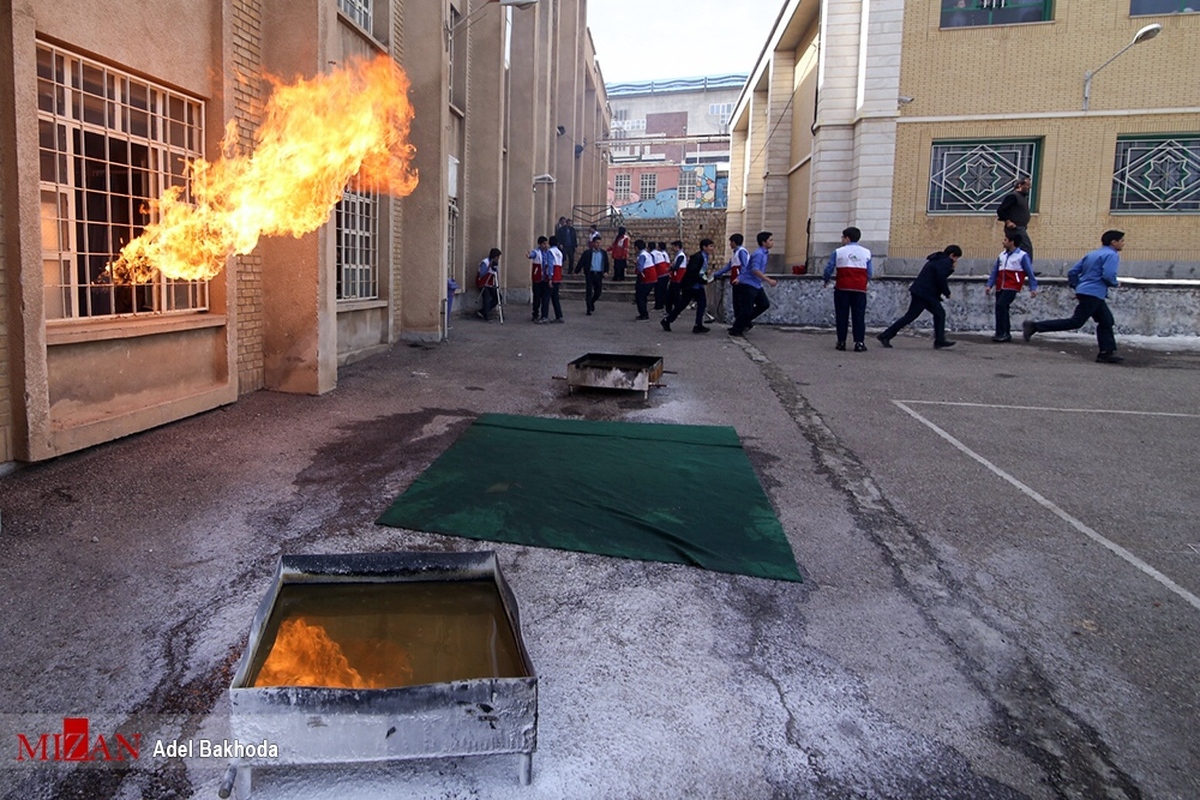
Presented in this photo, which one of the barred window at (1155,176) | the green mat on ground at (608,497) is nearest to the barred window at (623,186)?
the barred window at (1155,176)

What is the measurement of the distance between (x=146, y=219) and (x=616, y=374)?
4.93 metres

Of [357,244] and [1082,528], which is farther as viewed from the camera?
[357,244]

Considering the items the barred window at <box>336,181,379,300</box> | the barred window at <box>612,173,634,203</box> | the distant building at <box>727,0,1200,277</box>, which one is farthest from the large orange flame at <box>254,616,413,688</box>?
the barred window at <box>612,173,634,203</box>

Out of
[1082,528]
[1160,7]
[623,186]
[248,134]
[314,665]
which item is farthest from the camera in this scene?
[623,186]

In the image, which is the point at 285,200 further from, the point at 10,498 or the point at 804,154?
the point at 804,154

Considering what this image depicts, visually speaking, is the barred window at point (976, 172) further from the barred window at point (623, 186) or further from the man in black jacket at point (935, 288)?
the barred window at point (623, 186)

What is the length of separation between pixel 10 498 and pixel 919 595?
567 cm

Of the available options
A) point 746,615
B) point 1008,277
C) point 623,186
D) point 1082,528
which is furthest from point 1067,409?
point 623,186

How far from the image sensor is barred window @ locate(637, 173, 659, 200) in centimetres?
6588

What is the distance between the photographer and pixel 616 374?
28.5 feet

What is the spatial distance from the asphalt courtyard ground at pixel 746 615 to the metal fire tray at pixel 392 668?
27 centimetres

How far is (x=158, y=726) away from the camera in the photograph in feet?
8.84

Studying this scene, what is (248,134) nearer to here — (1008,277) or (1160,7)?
(1008,277)

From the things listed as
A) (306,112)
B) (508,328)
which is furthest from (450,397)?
(508,328)
